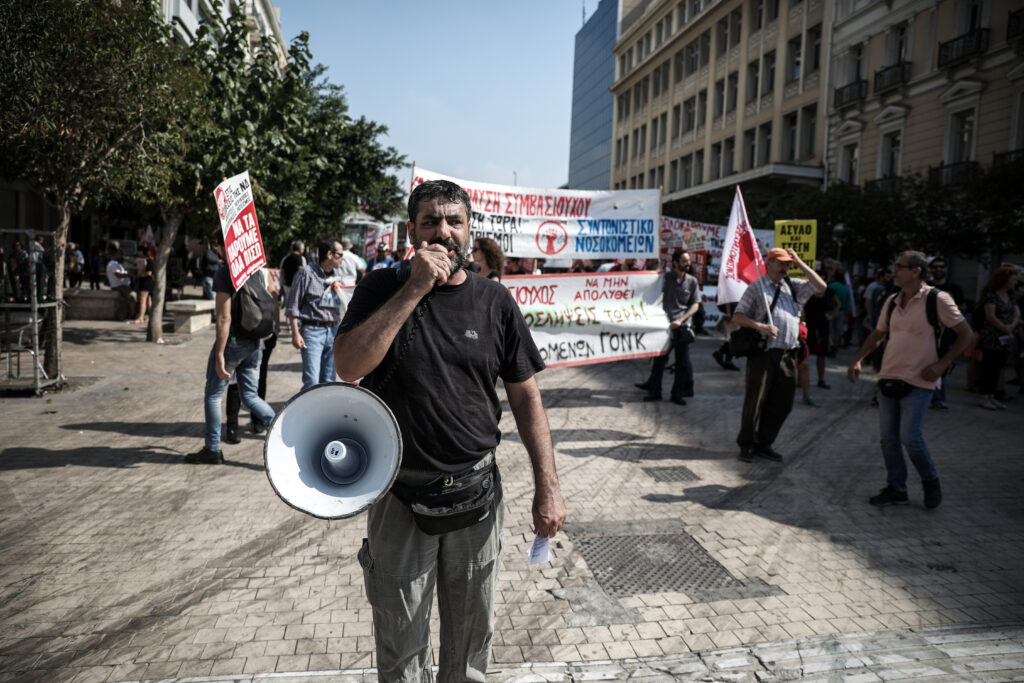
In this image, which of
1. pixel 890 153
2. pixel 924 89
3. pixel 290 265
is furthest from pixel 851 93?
pixel 290 265

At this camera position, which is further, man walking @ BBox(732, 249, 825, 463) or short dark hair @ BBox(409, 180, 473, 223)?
man walking @ BBox(732, 249, 825, 463)

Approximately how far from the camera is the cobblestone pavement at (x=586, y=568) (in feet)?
10.4

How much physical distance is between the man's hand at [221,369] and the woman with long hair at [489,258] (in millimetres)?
2435

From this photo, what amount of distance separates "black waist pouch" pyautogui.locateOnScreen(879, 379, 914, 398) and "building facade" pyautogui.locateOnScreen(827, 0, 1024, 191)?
61.1 ft

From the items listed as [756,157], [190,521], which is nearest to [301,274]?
[190,521]

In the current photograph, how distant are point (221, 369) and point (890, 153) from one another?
1170 inches

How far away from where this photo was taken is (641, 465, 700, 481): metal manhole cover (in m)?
6.04

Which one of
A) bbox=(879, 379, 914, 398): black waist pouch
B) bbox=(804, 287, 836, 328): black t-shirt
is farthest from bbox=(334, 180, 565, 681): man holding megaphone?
bbox=(804, 287, 836, 328): black t-shirt

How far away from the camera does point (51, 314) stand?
895 centimetres

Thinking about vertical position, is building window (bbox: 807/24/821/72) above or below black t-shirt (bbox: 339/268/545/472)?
above

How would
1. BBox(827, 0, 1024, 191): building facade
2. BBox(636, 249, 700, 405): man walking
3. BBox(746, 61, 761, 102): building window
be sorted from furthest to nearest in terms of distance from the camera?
BBox(746, 61, 761, 102): building window, BBox(827, 0, 1024, 191): building facade, BBox(636, 249, 700, 405): man walking

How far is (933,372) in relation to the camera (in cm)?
508

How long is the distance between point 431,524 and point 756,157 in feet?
132

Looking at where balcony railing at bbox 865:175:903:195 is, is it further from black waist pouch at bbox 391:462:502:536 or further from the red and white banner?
black waist pouch at bbox 391:462:502:536
